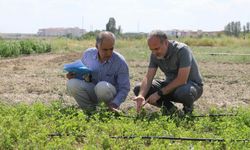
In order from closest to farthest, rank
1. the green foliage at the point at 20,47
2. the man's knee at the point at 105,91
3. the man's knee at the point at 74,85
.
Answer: the man's knee at the point at 105,91
the man's knee at the point at 74,85
the green foliage at the point at 20,47

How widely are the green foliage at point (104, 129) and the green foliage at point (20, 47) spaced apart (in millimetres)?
19876

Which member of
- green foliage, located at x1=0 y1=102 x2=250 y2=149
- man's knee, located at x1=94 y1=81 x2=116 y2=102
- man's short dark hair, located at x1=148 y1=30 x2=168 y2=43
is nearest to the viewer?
green foliage, located at x1=0 y1=102 x2=250 y2=149

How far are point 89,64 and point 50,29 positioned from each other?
118626 millimetres

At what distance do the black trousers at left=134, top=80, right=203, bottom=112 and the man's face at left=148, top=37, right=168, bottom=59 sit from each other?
56cm

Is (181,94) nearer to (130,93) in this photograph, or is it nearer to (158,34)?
(158,34)

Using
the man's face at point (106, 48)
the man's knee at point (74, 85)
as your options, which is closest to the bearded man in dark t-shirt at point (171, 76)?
the man's face at point (106, 48)

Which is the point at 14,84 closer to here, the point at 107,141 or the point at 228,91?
the point at 228,91

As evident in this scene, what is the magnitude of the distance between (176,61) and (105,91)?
109 cm

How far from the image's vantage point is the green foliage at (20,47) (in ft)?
83.8

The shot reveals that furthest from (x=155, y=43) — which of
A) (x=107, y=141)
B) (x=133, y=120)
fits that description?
(x=107, y=141)

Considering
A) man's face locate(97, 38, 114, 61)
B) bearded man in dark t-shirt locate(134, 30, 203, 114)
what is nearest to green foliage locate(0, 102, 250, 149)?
bearded man in dark t-shirt locate(134, 30, 203, 114)

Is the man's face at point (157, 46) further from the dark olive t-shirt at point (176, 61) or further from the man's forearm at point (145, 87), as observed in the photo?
the man's forearm at point (145, 87)

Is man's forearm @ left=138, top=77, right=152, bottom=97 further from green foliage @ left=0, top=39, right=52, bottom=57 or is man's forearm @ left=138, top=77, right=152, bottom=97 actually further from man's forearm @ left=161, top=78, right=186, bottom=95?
green foliage @ left=0, top=39, right=52, bottom=57

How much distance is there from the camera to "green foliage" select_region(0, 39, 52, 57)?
83.8 ft
